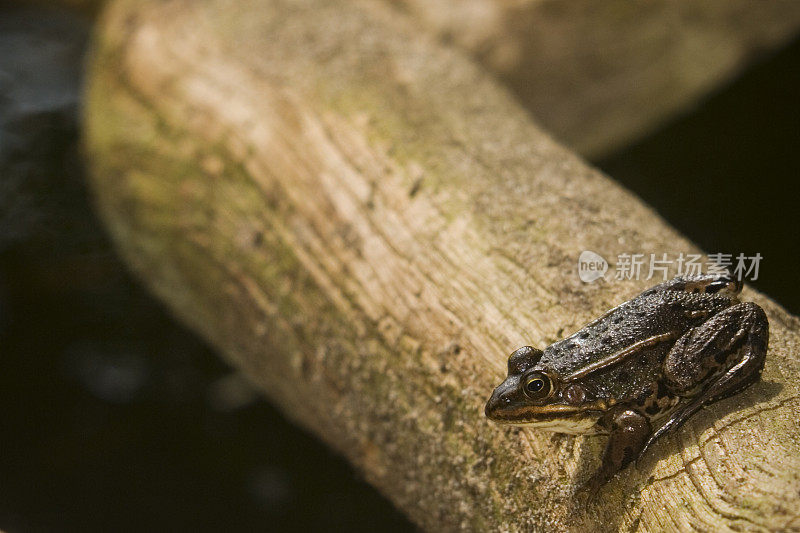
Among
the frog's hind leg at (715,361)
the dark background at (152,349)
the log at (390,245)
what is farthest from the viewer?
the dark background at (152,349)

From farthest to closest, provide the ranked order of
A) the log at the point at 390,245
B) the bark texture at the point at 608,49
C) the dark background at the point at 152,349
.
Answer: the bark texture at the point at 608,49
the dark background at the point at 152,349
the log at the point at 390,245

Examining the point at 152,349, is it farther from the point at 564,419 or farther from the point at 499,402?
the point at 564,419

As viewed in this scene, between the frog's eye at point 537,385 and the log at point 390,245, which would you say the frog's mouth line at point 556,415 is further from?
the log at point 390,245

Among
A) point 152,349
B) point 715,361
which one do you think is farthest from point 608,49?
point 152,349

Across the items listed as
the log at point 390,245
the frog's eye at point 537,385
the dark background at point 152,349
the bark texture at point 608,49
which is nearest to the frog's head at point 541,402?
the frog's eye at point 537,385

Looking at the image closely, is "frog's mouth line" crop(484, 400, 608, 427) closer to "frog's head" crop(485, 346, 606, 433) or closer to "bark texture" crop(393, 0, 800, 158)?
"frog's head" crop(485, 346, 606, 433)

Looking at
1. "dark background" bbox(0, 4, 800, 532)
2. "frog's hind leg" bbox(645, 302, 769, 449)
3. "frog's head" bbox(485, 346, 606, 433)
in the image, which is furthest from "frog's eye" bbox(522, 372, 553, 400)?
"dark background" bbox(0, 4, 800, 532)

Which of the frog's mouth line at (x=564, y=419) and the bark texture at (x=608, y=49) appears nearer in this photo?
the frog's mouth line at (x=564, y=419)

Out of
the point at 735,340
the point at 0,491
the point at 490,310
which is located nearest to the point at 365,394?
the point at 490,310
